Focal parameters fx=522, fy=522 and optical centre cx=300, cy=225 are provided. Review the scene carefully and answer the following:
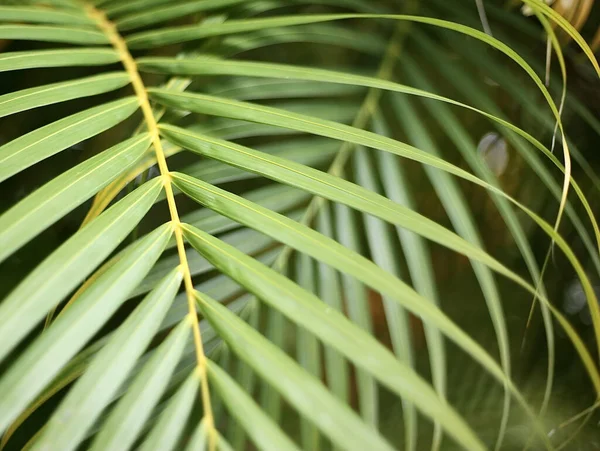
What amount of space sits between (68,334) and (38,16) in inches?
12.1

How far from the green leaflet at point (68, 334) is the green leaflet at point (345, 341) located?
0.17ft

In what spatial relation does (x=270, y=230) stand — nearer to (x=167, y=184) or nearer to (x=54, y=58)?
(x=167, y=184)

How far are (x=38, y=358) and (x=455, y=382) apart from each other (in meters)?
0.57

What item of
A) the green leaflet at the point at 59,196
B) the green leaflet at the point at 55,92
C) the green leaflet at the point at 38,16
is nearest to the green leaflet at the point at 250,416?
the green leaflet at the point at 59,196

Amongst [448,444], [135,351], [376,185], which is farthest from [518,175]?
[135,351]

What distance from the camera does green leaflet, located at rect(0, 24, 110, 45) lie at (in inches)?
15.9

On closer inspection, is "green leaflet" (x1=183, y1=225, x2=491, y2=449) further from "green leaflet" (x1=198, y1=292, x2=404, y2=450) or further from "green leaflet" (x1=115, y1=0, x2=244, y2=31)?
"green leaflet" (x1=115, y1=0, x2=244, y2=31)

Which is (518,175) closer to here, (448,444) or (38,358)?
(448,444)

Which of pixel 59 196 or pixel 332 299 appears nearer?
pixel 59 196

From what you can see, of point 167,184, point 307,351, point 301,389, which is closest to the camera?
point 301,389

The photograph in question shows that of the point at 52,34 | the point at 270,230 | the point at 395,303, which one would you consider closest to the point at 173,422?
the point at 270,230

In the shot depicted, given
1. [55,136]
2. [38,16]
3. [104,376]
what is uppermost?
[38,16]

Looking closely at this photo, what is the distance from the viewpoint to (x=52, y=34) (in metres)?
0.43

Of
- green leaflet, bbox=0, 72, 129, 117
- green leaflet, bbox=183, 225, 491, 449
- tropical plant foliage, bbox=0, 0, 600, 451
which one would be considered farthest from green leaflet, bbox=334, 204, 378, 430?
green leaflet, bbox=0, 72, 129, 117
